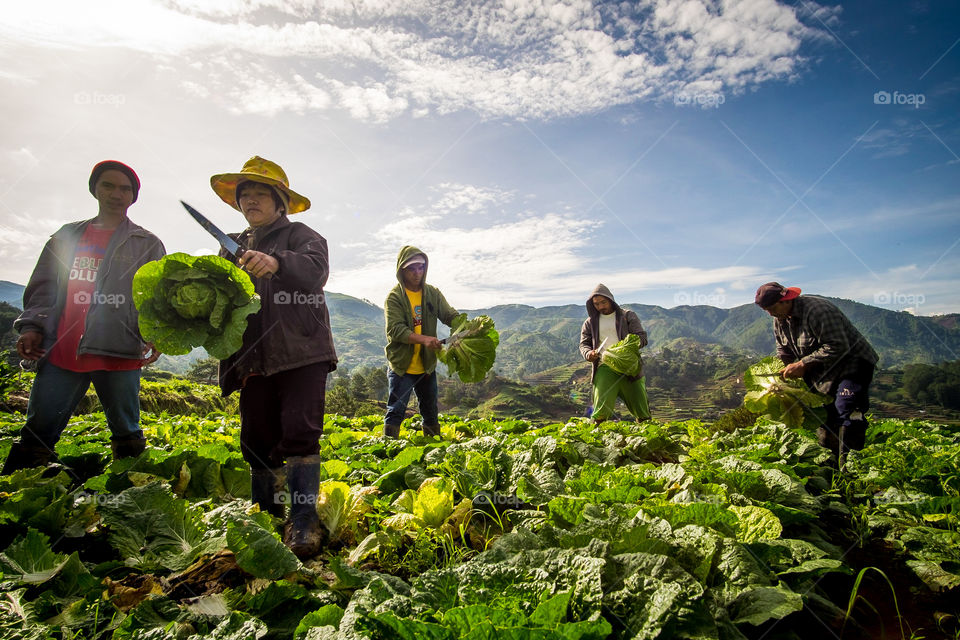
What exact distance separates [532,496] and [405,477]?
43.2 inches

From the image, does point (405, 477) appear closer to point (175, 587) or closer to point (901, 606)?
point (175, 587)

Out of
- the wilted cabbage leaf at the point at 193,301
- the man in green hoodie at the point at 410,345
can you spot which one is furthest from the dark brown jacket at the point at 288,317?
the man in green hoodie at the point at 410,345

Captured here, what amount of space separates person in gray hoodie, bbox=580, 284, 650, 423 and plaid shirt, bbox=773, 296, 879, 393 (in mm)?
2188

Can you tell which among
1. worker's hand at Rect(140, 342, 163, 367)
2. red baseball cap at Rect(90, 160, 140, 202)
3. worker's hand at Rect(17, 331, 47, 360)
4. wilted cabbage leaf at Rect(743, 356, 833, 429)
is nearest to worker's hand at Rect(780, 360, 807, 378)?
wilted cabbage leaf at Rect(743, 356, 833, 429)

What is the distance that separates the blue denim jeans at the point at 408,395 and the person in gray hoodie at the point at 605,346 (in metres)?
2.61

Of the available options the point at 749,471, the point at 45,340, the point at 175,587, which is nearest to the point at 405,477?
the point at 175,587

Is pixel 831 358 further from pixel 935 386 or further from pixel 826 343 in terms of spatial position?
pixel 935 386

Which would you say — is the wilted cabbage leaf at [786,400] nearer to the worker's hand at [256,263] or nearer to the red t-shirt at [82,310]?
the worker's hand at [256,263]

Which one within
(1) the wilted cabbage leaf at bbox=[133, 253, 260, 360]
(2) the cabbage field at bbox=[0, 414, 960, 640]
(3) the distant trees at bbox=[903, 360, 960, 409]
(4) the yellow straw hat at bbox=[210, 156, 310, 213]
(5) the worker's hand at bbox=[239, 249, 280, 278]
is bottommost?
(3) the distant trees at bbox=[903, 360, 960, 409]

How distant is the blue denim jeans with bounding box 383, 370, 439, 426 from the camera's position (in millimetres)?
6301

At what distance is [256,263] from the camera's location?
2.68 metres

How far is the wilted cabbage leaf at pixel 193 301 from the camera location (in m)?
2.61

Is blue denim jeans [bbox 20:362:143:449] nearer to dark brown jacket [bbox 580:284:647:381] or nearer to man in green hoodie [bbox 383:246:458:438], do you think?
man in green hoodie [bbox 383:246:458:438]

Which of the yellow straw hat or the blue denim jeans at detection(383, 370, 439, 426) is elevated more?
the yellow straw hat
